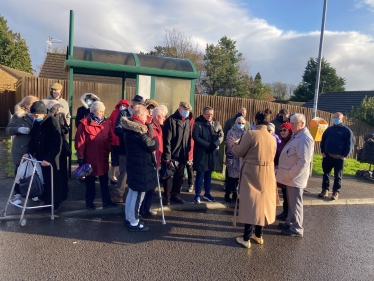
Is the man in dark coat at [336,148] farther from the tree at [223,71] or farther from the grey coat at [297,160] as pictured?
the tree at [223,71]

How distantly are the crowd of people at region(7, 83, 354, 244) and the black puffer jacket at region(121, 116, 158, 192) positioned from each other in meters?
0.01

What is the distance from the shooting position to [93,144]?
526 cm

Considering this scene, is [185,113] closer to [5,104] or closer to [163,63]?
[163,63]

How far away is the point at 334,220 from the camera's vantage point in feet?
19.9

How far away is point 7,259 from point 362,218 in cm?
615

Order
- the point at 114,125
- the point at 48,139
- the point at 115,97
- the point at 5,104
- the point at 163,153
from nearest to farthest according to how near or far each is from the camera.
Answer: the point at 48,139, the point at 163,153, the point at 114,125, the point at 115,97, the point at 5,104

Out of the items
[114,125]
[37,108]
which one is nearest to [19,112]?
[37,108]

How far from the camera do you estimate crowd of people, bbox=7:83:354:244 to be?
445 centimetres

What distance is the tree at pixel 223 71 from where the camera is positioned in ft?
86.5

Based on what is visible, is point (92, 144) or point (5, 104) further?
point (5, 104)

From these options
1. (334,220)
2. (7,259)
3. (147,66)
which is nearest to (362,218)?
(334,220)

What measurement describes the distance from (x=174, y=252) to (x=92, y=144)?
221cm

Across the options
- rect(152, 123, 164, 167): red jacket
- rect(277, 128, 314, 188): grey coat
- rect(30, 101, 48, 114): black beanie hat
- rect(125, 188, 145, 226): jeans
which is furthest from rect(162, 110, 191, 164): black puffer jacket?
rect(30, 101, 48, 114): black beanie hat

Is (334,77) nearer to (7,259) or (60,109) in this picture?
(60,109)
